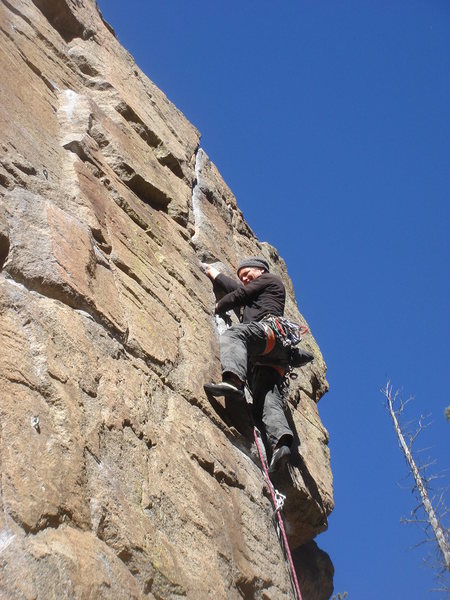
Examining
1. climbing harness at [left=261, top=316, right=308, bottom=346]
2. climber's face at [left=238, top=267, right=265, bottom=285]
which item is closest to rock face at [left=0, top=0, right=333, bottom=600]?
climber's face at [left=238, top=267, right=265, bottom=285]

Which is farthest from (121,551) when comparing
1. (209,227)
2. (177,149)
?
(177,149)

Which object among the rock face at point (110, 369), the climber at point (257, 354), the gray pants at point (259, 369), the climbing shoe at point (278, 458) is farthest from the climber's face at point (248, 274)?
the climbing shoe at point (278, 458)

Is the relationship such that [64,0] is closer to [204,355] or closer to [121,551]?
[204,355]

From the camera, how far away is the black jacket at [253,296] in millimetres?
6083

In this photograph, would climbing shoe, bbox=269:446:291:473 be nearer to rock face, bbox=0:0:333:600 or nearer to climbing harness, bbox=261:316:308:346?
rock face, bbox=0:0:333:600

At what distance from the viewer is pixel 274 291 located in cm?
648

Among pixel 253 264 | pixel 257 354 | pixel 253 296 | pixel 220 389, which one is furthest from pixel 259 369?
pixel 253 264

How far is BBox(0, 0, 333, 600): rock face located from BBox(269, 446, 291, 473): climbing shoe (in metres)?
0.13

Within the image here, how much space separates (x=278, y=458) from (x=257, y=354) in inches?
36.7

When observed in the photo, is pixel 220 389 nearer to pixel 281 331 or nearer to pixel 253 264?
pixel 281 331

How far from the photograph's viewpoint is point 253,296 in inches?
250

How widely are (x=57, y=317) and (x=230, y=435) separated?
1774 millimetres

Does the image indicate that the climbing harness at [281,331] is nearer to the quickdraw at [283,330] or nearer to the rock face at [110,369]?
the quickdraw at [283,330]

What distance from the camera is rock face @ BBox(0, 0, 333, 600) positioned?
3000 millimetres
